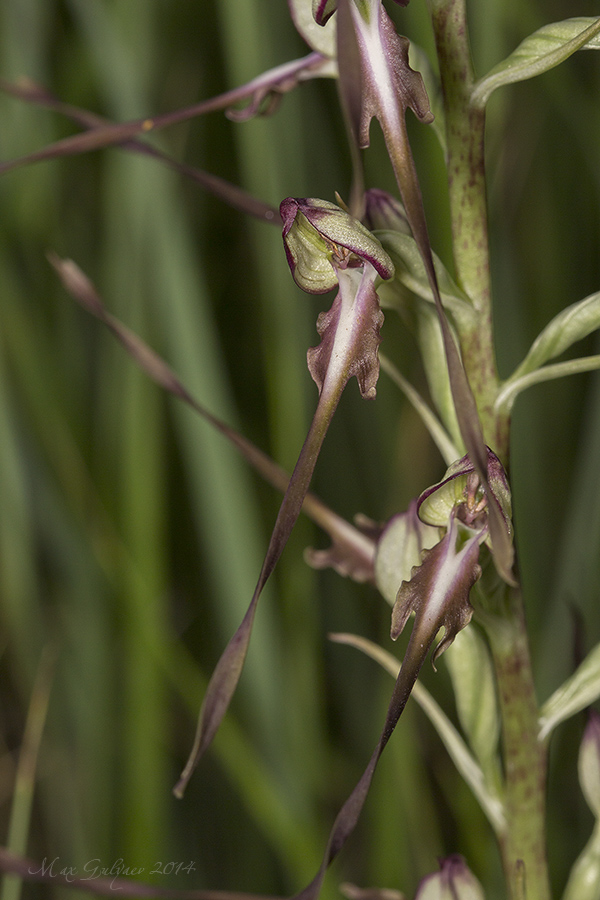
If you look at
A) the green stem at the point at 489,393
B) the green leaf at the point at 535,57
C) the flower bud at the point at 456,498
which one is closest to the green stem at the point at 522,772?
the green stem at the point at 489,393

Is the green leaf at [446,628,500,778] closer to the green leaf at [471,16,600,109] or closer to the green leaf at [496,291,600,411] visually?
the green leaf at [496,291,600,411]

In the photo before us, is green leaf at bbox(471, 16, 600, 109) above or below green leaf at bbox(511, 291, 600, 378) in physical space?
above

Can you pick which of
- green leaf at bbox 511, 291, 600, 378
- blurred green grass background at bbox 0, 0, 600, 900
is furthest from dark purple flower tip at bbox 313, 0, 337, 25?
blurred green grass background at bbox 0, 0, 600, 900

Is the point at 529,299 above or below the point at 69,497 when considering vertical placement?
above

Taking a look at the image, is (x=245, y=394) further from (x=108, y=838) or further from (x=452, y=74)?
(x=452, y=74)

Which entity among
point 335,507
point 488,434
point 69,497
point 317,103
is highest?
point 317,103

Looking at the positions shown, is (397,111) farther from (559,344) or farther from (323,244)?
(559,344)

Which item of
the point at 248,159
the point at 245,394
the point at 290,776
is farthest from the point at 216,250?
the point at 290,776
